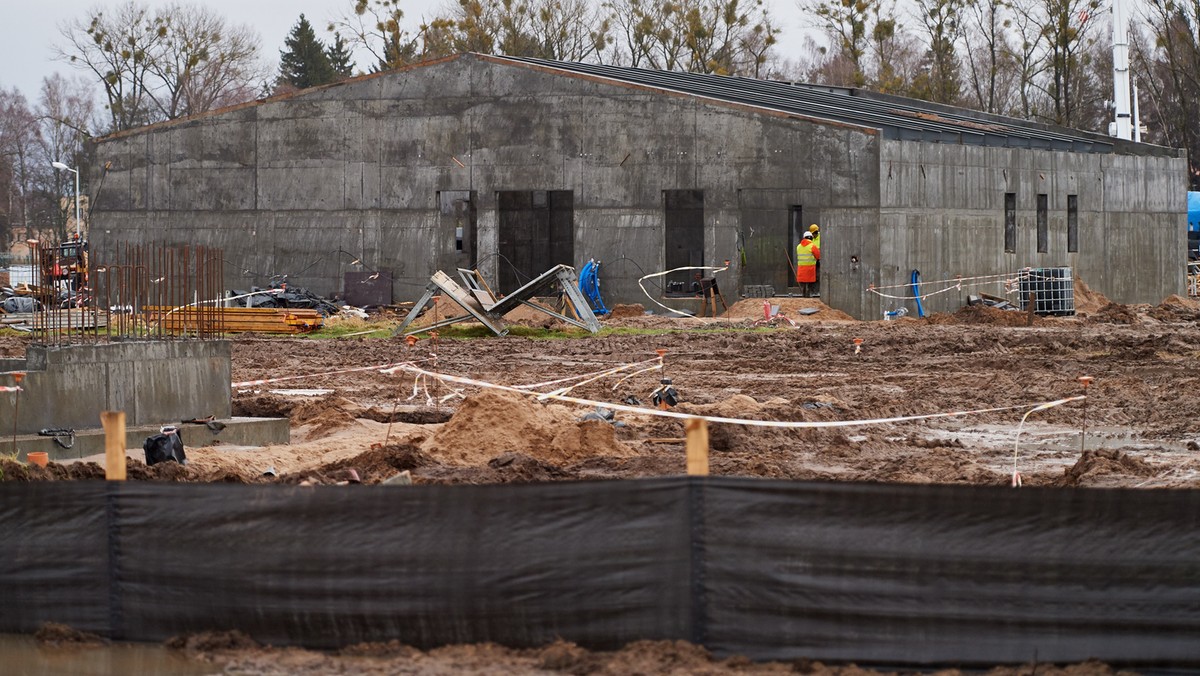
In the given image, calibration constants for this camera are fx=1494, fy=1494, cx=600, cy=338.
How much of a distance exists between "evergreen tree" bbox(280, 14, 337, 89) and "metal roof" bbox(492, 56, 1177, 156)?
140 feet

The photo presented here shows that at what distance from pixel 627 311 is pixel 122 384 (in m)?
23.3

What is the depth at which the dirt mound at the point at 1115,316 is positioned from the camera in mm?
35528

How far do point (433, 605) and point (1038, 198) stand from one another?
37.8 meters

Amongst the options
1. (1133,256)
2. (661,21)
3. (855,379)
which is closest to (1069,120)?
(661,21)

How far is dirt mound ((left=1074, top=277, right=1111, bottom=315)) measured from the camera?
135 feet

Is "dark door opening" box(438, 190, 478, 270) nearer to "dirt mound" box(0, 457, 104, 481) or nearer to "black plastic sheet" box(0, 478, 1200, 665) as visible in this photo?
"dirt mound" box(0, 457, 104, 481)

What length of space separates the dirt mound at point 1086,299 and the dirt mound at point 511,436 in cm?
2906

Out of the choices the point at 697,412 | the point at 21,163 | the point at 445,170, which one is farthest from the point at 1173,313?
the point at 21,163

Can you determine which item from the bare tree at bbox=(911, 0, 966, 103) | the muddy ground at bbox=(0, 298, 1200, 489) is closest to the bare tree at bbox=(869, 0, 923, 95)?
the bare tree at bbox=(911, 0, 966, 103)

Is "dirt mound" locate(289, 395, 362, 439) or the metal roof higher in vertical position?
the metal roof

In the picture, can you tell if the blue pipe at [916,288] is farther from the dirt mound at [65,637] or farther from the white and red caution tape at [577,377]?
the dirt mound at [65,637]

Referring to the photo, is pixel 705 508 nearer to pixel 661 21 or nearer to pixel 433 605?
pixel 433 605

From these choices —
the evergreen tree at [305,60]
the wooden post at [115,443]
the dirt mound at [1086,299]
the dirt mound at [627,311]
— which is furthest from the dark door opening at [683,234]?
the evergreen tree at [305,60]

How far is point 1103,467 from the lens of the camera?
1329 centimetres
